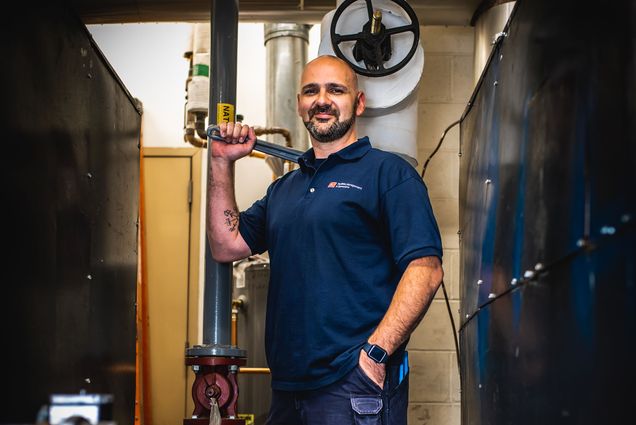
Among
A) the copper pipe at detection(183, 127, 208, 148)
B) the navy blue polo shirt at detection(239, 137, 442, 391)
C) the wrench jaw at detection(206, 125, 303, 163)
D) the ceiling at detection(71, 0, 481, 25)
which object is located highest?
the ceiling at detection(71, 0, 481, 25)

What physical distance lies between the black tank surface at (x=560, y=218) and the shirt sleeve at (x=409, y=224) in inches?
6.5

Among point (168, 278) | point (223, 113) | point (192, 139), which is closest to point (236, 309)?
point (168, 278)

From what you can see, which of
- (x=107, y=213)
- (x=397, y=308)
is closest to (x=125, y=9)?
(x=107, y=213)

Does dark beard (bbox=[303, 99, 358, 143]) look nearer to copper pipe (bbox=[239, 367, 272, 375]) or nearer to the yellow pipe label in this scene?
the yellow pipe label

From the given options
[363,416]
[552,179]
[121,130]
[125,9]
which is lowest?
[363,416]

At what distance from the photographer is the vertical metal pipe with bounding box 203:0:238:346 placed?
280 centimetres

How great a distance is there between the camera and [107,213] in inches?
107

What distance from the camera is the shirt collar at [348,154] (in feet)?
8.21

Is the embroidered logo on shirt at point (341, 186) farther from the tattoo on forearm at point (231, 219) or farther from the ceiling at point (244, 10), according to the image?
the ceiling at point (244, 10)

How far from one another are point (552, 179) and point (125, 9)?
240 centimetres

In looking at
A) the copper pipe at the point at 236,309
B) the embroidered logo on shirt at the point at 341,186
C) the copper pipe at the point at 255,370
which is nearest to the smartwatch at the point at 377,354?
the embroidered logo on shirt at the point at 341,186

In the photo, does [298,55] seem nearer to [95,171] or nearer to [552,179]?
[95,171]

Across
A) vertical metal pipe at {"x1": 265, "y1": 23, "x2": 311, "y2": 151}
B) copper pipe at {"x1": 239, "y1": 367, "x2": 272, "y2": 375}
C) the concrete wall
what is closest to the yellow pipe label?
the concrete wall

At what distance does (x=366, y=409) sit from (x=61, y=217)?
88cm
